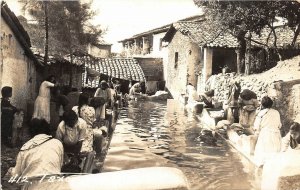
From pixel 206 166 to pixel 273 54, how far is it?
1014cm

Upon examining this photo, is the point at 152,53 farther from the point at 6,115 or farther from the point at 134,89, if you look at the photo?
the point at 6,115

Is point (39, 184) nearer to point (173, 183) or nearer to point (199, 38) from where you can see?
point (173, 183)

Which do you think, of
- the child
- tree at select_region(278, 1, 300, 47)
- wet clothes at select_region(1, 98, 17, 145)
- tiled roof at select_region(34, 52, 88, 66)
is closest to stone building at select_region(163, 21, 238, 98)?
tree at select_region(278, 1, 300, 47)

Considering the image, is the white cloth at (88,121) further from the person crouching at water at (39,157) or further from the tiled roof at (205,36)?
the tiled roof at (205,36)

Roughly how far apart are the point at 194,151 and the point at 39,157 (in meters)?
4.15

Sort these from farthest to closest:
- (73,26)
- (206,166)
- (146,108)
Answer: (146,108), (73,26), (206,166)

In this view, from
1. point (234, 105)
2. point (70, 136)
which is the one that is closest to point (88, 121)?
point (70, 136)

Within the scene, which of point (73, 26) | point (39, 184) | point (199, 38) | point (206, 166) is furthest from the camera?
point (199, 38)

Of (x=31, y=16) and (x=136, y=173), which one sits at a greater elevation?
(x=31, y=16)

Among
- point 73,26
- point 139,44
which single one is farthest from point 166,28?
point 73,26

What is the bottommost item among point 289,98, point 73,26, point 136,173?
point 136,173

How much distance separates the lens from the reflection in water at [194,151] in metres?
5.52

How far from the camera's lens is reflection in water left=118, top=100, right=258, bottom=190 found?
5.52 metres

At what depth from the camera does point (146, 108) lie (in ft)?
49.3
